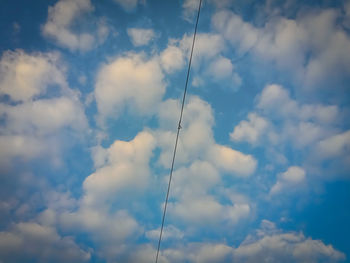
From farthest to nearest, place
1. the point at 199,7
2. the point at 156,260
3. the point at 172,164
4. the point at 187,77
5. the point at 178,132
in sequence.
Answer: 1. the point at 156,260
2. the point at 172,164
3. the point at 178,132
4. the point at 187,77
5. the point at 199,7

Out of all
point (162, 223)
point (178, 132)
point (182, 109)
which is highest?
point (182, 109)

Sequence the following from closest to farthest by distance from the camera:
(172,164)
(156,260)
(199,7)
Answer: (199,7), (172,164), (156,260)

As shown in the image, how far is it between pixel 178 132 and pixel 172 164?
3185 mm

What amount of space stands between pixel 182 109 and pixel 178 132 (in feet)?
6.09

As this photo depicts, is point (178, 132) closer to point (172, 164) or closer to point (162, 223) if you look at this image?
point (172, 164)

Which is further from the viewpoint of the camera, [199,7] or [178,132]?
[178,132]

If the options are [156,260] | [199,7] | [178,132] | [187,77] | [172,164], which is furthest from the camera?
[156,260]

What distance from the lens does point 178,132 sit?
16141 mm

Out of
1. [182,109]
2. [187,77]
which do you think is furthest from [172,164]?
[187,77]

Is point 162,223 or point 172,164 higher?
point 172,164

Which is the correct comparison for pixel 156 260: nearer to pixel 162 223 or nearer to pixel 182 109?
pixel 162 223

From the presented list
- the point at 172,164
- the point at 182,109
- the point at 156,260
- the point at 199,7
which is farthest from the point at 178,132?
the point at 156,260

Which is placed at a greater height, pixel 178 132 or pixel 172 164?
pixel 178 132

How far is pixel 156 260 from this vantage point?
67.9 ft
